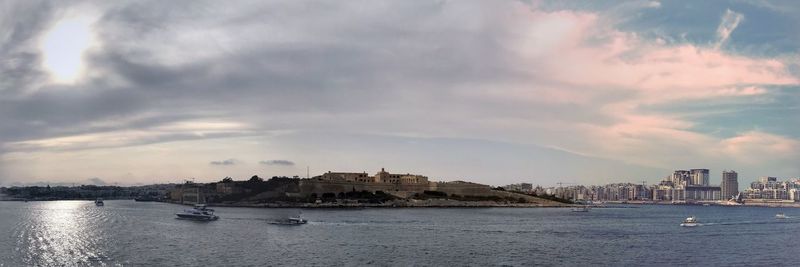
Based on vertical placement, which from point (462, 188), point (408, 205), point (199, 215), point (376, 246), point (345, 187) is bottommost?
point (408, 205)

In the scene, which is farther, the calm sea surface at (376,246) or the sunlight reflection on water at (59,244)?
the calm sea surface at (376,246)

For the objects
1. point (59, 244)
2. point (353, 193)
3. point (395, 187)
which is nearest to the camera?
point (59, 244)

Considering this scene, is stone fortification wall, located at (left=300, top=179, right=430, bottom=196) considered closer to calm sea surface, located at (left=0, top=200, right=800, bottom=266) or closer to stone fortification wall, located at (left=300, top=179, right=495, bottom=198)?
stone fortification wall, located at (left=300, top=179, right=495, bottom=198)

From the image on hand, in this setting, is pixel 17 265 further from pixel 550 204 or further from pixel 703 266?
pixel 550 204


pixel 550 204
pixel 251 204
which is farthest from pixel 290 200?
pixel 550 204

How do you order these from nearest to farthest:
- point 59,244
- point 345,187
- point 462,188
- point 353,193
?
point 59,244, point 353,193, point 345,187, point 462,188

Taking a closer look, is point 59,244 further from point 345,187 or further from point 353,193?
point 345,187

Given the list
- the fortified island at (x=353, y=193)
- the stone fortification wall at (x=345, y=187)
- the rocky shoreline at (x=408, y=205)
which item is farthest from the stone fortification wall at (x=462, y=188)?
the rocky shoreline at (x=408, y=205)

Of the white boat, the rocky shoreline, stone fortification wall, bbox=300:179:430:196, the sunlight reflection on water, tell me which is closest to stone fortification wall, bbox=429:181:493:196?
stone fortification wall, bbox=300:179:430:196

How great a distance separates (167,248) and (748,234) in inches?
2097

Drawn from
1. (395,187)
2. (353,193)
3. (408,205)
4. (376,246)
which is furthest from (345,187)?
(376,246)

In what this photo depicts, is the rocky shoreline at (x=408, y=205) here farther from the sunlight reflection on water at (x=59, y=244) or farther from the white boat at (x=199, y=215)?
the sunlight reflection on water at (x=59, y=244)

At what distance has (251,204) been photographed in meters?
133

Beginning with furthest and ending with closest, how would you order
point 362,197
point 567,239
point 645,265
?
point 362,197 < point 567,239 < point 645,265
